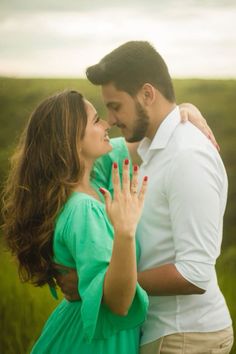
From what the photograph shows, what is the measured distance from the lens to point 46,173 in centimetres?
185

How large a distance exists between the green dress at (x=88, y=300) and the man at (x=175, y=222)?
0.43ft

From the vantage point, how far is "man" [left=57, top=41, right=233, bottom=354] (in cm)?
185

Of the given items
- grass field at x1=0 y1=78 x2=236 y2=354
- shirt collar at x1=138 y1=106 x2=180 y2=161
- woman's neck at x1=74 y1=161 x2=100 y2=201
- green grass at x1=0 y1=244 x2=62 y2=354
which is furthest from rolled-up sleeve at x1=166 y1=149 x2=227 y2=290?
green grass at x1=0 y1=244 x2=62 y2=354

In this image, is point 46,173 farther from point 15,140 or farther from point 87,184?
point 15,140

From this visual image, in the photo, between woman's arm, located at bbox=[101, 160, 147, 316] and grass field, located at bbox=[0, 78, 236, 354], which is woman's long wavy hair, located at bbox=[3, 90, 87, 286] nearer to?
woman's arm, located at bbox=[101, 160, 147, 316]

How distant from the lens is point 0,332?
9.70 feet

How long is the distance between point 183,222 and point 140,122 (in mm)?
431

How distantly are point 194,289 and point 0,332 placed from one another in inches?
53.6

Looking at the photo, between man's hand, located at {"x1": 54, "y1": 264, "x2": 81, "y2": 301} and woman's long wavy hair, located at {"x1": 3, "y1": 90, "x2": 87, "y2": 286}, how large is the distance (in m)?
0.03

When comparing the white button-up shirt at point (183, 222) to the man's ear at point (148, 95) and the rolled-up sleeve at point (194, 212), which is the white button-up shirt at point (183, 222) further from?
the man's ear at point (148, 95)

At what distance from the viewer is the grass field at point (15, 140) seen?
2848 mm

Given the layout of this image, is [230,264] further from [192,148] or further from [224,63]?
[192,148]

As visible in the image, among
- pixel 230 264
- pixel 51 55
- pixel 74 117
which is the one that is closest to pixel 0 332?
pixel 230 264

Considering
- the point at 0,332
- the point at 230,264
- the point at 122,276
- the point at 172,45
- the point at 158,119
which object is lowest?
the point at 0,332
